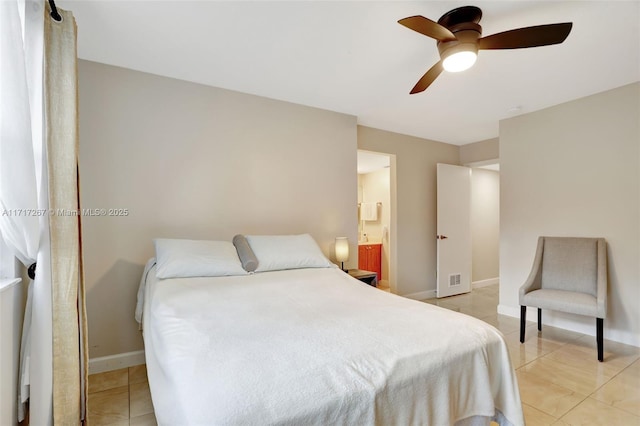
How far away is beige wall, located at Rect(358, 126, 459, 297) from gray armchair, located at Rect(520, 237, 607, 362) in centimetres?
152

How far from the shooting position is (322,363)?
1.06m

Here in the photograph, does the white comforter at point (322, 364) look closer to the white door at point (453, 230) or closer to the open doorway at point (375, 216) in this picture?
the white door at point (453, 230)

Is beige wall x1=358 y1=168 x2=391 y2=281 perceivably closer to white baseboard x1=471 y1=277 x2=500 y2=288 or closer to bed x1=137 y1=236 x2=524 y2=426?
white baseboard x1=471 y1=277 x2=500 y2=288

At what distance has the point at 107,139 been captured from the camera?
250cm

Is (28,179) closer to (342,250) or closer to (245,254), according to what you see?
(245,254)

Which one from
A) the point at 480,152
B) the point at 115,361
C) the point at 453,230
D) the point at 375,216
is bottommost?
the point at 115,361

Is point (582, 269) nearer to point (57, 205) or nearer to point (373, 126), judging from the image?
point (373, 126)

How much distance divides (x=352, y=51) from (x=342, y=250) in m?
1.94

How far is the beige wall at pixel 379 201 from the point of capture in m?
5.99

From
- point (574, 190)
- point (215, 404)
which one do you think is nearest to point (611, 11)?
point (574, 190)

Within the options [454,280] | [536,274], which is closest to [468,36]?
[536,274]

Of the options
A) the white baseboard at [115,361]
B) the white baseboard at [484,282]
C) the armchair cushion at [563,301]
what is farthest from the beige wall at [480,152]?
the white baseboard at [115,361]

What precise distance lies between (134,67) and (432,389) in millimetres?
3093

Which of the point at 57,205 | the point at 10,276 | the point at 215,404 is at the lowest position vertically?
the point at 215,404
